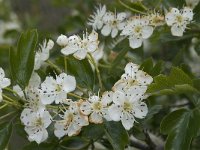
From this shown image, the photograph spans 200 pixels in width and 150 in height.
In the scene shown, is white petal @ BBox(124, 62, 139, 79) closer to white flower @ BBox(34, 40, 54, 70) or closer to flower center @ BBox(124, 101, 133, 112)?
flower center @ BBox(124, 101, 133, 112)

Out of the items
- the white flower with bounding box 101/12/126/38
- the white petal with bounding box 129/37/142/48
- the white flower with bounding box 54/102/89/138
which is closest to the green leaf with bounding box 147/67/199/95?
the white flower with bounding box 54/102/89/138

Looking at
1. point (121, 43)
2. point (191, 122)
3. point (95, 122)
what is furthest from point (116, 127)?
point (121, 43)

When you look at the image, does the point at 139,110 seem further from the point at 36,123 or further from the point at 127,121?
the point at 36,123

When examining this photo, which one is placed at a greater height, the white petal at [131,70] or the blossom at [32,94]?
the white petal at [131,70]

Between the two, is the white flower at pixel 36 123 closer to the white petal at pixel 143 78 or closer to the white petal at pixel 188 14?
the white petal at pixel 143 78

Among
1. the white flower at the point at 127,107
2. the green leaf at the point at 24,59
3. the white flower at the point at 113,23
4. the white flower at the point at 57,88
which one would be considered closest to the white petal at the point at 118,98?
the white flower at the point at 127,107

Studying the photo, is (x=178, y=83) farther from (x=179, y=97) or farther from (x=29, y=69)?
(x=179, y=97)
